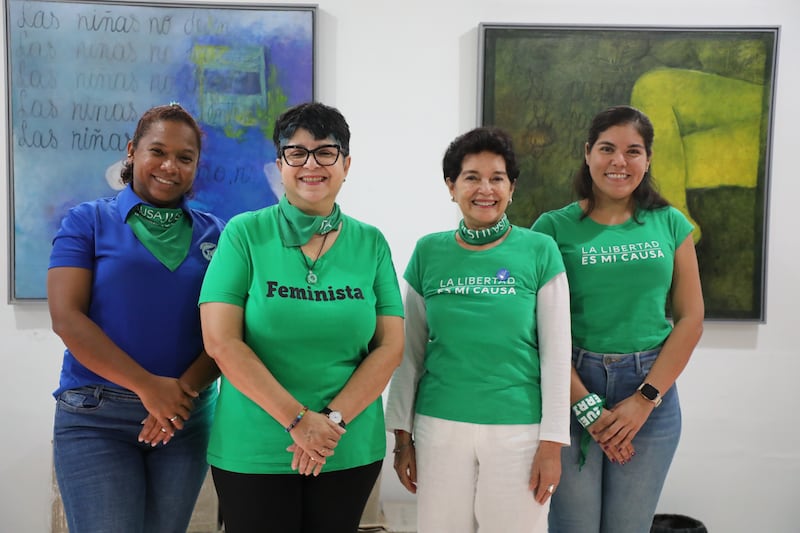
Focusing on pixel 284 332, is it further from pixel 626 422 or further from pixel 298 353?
pixel 626 422

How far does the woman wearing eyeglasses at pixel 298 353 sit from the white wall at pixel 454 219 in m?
1.33

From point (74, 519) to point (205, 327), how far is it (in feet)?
1.80

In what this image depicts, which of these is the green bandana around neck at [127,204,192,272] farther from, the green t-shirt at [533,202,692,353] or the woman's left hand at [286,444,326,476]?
the green t-shirt at [533,202,692,353]

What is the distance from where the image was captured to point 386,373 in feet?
5.02

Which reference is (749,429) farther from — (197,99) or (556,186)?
(197,99)

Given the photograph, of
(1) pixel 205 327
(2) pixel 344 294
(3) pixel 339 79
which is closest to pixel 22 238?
(3) pixel 339 79

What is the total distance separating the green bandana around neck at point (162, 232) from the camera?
160 centimetres

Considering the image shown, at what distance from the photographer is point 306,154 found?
1528 millimetres

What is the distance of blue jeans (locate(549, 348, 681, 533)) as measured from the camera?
1.72m

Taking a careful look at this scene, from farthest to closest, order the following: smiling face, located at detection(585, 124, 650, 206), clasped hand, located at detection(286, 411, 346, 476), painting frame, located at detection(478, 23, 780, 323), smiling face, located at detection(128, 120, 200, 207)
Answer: painting frame, located at detection(478, 23, 780, 323)
smiling face, located at detection(585, 124, 650, 206)
smiling face, located at detection(128, 120, 200, 207)
clasped hand, located at detection(286, 411, 346, 476)

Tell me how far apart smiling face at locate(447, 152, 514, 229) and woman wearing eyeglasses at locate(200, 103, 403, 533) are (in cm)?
32

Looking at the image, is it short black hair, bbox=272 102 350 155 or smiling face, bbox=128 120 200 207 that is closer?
short black hair, bbox=272 102 350 155

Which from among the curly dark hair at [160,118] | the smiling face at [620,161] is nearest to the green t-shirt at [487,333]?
the smiling face at [620,161]

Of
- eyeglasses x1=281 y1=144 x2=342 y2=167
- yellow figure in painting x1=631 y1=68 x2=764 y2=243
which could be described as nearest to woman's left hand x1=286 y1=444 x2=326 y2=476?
eyeglasses x1=281 y1=144 x2=342 y2=167
